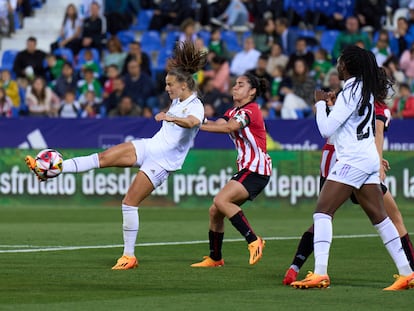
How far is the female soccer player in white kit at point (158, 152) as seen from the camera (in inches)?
503

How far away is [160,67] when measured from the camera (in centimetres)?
3012

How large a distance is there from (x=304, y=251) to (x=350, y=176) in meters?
1.24

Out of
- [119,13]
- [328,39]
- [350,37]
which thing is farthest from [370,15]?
[119,13]

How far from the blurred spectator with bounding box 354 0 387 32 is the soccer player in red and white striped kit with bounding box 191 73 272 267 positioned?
1688 centimetres

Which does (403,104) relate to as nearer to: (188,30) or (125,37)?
(188,30)

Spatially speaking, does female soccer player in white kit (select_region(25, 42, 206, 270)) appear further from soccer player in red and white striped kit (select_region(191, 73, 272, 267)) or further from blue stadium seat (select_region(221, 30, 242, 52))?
blue stadium seat (select_region(221, 30, 242, 52))

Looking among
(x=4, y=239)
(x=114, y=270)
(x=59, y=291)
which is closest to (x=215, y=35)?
(x=4, y=239)

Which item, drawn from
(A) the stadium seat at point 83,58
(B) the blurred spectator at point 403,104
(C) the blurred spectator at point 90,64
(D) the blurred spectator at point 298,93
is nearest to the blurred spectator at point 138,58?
(C) the blurred spectator at point 90,64

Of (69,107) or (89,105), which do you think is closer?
(69,107)

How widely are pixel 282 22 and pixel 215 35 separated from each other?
1.67m

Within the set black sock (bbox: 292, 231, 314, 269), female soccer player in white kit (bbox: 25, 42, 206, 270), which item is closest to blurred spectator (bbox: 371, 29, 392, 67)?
female soccer player in white kit (bbox: 25, 42, 206, 270)

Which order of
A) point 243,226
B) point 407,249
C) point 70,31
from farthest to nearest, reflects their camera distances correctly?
point 70,31 < point 243,226 < point 407,249

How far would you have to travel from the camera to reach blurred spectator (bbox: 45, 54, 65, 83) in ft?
99.8

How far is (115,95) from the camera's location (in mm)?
28141
